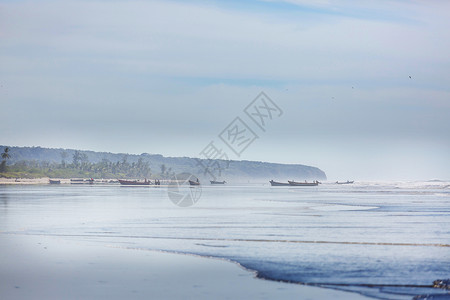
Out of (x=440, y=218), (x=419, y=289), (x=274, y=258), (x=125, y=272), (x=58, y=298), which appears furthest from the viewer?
(x=440, y=218)

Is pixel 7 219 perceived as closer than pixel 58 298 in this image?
No

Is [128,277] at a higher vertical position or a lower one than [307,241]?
lower

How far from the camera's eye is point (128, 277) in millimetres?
16781

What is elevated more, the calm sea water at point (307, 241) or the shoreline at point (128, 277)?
the calm sea water at point (307, 241)

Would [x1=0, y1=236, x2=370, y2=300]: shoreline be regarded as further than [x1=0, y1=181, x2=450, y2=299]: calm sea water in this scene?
No

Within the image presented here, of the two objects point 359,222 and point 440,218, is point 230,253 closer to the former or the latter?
point 359,222

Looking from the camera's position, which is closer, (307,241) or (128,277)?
(128,277)

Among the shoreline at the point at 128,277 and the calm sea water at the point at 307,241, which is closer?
the shoreline at the point at 128,277

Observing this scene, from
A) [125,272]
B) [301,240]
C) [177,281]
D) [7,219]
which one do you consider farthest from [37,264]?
[7,219]

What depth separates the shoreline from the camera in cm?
1466

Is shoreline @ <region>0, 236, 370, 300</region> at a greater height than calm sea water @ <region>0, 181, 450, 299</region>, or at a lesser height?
lesser

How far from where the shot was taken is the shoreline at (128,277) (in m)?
14.7

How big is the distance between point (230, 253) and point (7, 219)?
61.2 feet

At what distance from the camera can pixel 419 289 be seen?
49.9ft
